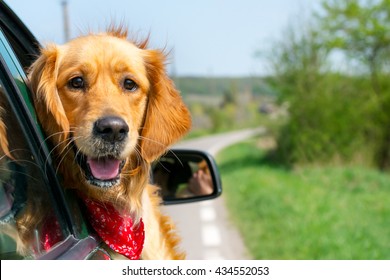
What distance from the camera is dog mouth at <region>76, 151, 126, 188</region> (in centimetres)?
252

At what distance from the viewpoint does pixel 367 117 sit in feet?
72.2

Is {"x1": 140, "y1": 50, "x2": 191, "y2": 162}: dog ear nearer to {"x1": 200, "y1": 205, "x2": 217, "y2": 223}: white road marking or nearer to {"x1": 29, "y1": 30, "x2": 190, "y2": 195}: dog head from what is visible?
{"x1": 29, "y1": 30, "x2": 190, "y2": 195}: dog head

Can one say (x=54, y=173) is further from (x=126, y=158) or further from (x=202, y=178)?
(x=202, y=178)

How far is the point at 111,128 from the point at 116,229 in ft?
1.39

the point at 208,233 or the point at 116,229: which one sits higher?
the point at 116,229

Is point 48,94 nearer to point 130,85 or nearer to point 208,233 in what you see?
point 130,85

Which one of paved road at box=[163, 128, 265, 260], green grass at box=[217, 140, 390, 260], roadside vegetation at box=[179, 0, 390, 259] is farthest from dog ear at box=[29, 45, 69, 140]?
roadside vegetation at box=[179, 0, 390, 259]

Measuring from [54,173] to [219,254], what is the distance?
6.65m

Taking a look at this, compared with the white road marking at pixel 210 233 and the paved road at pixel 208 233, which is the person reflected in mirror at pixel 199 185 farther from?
the white road marking at pixel 210 233

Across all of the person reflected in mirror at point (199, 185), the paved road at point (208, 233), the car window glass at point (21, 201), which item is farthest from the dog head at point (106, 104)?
the paved road at point (208, 233)

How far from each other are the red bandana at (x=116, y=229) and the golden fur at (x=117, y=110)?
0.16 ft

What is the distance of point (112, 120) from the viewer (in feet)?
8.54

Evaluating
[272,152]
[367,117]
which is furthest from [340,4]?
[272,152]

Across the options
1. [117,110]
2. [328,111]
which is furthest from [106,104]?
[328,111]
